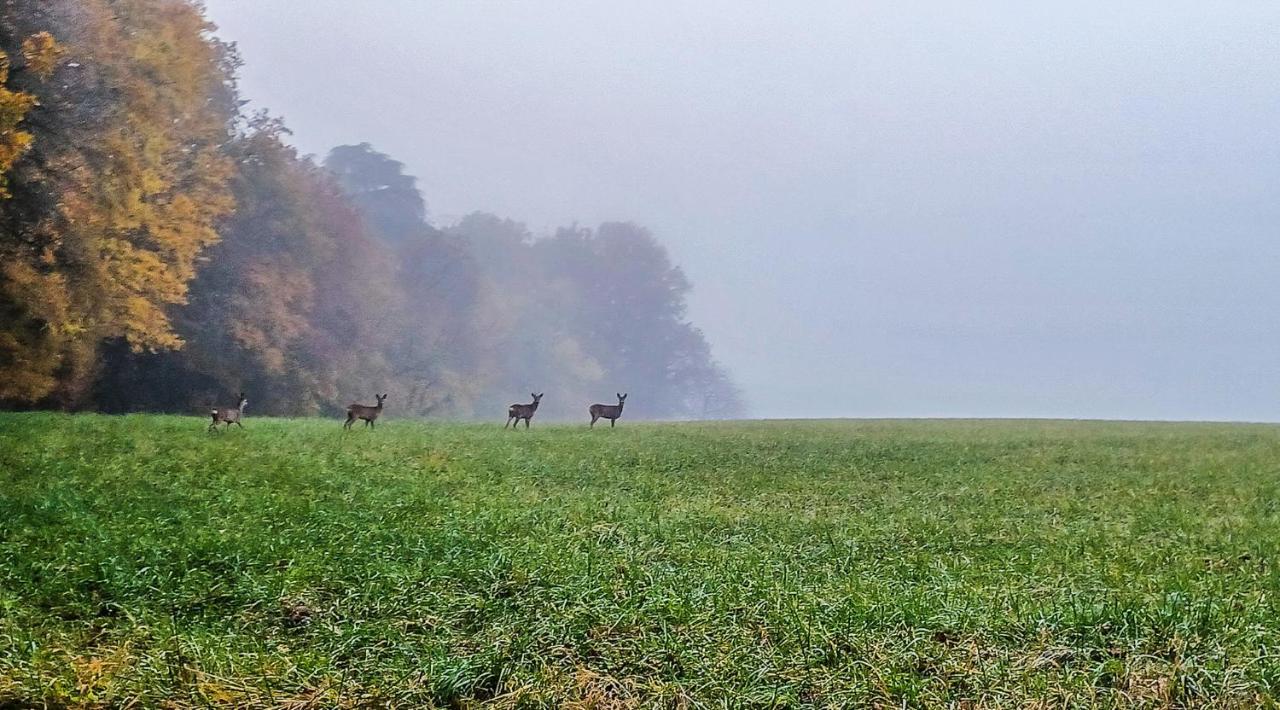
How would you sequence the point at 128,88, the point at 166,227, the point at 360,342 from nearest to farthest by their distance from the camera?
the point at 128,88
the point at 166,227
the point at 360,342

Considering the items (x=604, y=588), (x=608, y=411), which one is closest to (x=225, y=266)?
(x=608, y=411)

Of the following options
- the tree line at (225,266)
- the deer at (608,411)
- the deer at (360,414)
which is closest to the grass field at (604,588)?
the tree line at (225,266)

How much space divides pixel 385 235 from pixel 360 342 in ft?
23.8

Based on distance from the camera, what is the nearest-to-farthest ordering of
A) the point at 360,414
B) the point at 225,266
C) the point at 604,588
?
the point at 604,588
the point at 360,414
the point at 225,266

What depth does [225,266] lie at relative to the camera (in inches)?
674

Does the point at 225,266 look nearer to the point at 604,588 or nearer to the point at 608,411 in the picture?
the point at 608,411

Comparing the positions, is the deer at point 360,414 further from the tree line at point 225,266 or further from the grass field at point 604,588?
the grass field at point 604,588

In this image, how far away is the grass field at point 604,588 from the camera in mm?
3230

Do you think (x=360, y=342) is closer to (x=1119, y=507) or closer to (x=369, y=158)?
(x=369, y=158)

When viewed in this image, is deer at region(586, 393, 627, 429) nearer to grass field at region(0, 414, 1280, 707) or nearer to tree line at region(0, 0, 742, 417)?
tree line at region(0, 0, 742, 417)

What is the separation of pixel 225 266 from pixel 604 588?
15693 mm

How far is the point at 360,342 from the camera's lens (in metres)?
21.9

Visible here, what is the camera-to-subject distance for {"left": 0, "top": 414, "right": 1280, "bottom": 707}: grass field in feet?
10.6

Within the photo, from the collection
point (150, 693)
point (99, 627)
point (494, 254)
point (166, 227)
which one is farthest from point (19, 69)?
point (494, 254)
